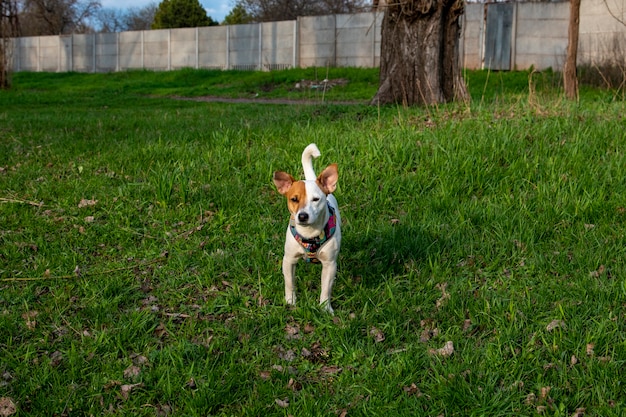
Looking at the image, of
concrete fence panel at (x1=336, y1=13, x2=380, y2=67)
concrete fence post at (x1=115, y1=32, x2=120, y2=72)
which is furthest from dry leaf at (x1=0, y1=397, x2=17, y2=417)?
concrete fence post at (x1=115, y1=32, x2=120, y2=72)

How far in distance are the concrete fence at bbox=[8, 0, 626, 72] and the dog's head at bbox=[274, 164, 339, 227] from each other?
8.64 meters

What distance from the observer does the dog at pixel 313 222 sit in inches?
159

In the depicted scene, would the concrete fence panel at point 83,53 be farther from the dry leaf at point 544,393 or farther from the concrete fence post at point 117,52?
Result: the dry leaf at point 544,393

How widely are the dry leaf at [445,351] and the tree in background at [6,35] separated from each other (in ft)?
68.0

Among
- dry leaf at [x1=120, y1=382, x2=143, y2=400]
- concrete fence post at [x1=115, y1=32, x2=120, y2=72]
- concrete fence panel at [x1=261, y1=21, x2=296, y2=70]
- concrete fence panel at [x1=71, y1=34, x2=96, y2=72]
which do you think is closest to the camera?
dry leaf at [x1=120, y1=382, x2=143, y2=400]

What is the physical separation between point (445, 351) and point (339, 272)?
4.37ft

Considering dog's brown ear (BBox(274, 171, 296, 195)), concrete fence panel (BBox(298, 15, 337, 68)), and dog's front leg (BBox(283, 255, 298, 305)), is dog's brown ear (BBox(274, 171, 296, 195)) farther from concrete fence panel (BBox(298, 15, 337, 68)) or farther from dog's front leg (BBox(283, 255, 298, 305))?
concrete fence panel (BBox(298, 15, 337, 68))

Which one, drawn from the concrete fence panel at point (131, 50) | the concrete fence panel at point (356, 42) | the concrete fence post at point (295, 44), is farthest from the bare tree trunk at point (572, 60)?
the concrete fence panel at point (131, 50)

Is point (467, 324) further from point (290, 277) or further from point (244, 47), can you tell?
point (244, 47)

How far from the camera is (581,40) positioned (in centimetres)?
1981

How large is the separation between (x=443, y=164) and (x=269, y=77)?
17.5 metres

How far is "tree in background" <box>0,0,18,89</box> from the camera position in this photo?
20797 millimetres

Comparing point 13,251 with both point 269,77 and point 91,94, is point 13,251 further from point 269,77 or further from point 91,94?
point 269,77

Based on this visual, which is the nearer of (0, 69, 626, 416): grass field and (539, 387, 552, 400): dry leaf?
(539, 387, 552, 400): dry leaf
